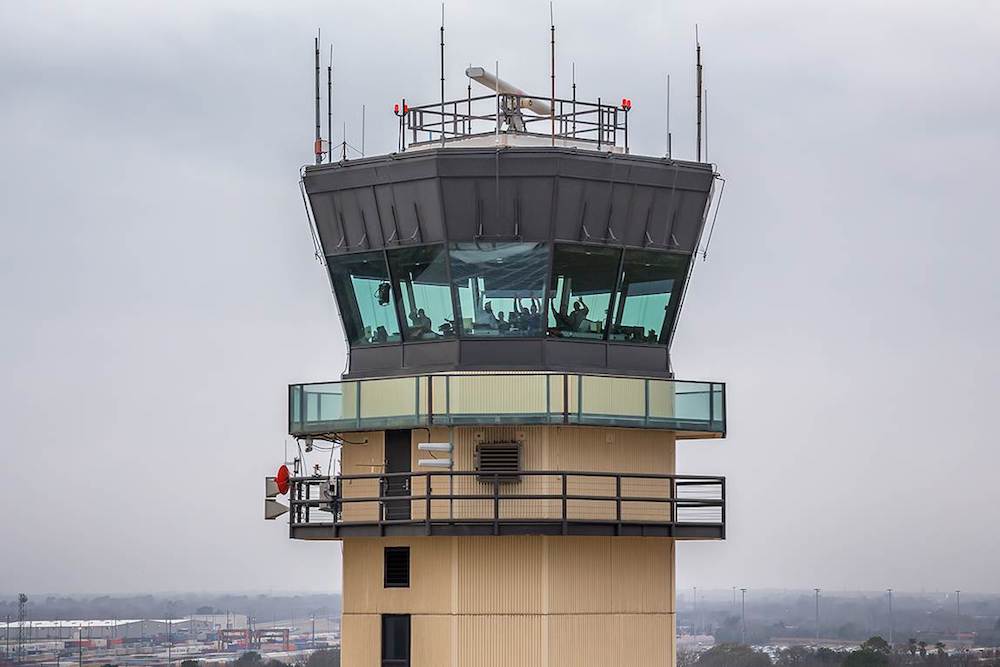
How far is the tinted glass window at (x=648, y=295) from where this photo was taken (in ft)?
128

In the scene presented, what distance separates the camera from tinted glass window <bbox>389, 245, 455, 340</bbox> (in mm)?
38406

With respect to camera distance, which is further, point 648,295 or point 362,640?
point 648,295

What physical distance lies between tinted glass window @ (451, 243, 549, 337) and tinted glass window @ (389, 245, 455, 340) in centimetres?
28

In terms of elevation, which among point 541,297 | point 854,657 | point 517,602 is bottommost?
point 854,657

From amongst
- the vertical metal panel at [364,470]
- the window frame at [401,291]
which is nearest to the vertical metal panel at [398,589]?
the vertical metal panel at [364,470]

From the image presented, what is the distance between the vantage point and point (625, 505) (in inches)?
1517

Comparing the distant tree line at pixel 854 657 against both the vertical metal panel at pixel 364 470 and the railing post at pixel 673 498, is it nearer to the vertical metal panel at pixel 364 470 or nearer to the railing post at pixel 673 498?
the railing post at pixel 673 498

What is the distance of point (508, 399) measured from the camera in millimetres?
37406

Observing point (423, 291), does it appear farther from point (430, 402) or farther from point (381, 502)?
point (381, 502)

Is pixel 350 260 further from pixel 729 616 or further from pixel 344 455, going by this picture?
pixel 729 616

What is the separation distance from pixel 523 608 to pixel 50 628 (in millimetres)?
136947

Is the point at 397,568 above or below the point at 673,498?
below

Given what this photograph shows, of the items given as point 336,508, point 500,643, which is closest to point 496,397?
point 336,508

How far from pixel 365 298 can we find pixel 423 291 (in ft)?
5.14
